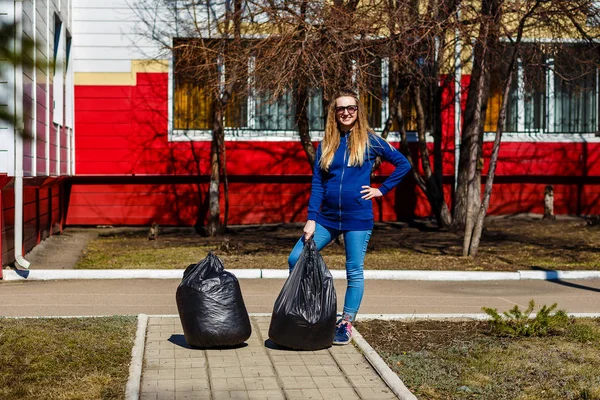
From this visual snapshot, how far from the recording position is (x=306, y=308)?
6188 millimetres

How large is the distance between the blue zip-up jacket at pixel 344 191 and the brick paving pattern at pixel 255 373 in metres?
0.97

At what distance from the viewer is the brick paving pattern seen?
5176mm

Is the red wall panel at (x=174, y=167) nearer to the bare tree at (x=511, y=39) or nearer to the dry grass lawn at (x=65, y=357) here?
the bare tree at (x=511, y=39)

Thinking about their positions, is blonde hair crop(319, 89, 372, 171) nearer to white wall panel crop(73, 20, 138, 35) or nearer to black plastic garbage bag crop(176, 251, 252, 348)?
black plastic garbage bag crop(176, 251, 252, 348)

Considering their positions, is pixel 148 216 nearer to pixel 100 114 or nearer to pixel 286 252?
pixel 100 114

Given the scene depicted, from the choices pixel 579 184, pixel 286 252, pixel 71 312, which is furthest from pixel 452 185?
pixel 71 312

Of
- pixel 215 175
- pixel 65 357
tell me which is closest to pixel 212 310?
pixel 65 357

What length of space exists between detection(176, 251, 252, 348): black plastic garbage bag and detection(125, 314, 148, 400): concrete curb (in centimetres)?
39

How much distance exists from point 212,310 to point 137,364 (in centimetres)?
73

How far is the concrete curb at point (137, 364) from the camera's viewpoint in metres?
5.07

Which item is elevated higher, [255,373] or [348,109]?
[348,109]

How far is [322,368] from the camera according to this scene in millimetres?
5852

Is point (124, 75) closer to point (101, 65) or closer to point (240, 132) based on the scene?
point (101, 65)

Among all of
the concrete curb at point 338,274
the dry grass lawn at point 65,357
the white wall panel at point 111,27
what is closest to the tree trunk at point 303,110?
the concrete curb at point 338,274
